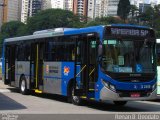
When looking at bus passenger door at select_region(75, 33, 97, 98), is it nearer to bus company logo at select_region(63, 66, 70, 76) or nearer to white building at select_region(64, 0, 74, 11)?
bus company logo at select_region(63, 66, 70, 76)

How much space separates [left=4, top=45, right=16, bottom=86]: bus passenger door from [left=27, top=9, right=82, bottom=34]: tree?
2895 inches

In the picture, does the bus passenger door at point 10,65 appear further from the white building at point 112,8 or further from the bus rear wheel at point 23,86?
the white building at point 112,8

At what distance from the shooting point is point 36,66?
70.0 feet

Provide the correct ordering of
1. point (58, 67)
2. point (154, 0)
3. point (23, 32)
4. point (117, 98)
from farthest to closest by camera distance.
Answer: point (154, 0), point (23, 32), point (58, 67), point (117, 98)

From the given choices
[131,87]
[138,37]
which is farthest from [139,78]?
[138,37]

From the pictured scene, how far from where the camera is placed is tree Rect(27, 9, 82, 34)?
9944 centimetres

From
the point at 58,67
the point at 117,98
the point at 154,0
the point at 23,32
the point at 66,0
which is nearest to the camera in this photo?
the point at 117,98

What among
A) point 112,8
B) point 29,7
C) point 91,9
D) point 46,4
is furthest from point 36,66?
point 112,8

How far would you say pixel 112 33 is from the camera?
1562cm

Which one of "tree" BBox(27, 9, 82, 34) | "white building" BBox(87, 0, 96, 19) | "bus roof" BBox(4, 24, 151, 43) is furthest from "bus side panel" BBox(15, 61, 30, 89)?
"white building" BBox(87, 0, 96, 19)

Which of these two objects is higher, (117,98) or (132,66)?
(132,66)

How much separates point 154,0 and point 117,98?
363 feet

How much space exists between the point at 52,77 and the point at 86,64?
3.45 m

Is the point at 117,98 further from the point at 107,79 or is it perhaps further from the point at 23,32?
the point at 23,32
